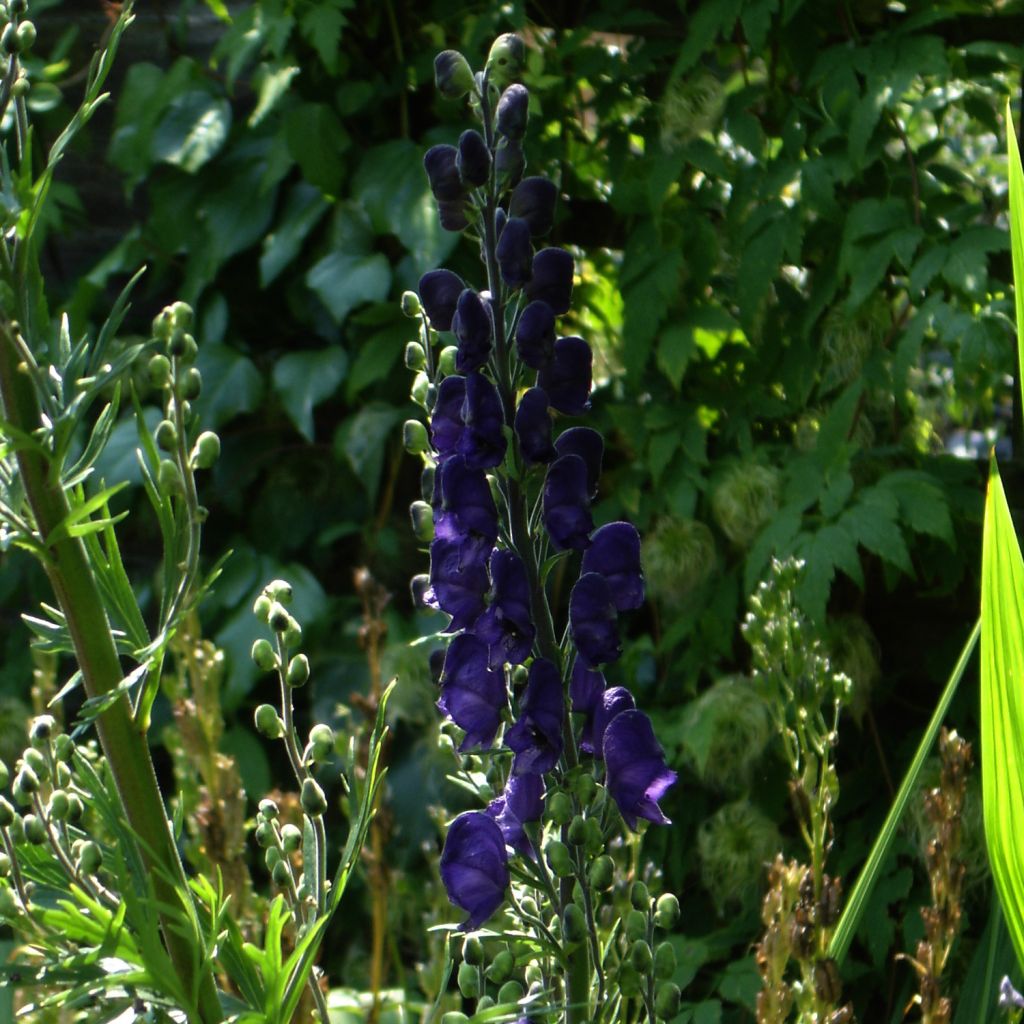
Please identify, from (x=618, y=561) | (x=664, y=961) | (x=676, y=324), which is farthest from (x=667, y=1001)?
(x=676, y=324)

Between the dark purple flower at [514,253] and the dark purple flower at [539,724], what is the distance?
0.20 m

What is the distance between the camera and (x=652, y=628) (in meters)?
2.34

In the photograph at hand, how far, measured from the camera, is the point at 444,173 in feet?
2.52

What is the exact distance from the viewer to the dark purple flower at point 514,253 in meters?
0.74

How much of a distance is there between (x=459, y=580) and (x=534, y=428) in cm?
9

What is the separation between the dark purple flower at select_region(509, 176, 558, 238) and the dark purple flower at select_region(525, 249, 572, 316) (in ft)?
0.06

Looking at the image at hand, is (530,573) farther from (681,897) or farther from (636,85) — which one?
(636,85)

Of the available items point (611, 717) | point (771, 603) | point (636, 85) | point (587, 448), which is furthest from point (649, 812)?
point (636, 85)

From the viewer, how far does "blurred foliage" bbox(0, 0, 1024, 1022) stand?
188cm

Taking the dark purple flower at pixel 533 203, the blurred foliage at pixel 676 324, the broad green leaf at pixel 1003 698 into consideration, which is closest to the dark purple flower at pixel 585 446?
the dark purple flower at pixel 533 203

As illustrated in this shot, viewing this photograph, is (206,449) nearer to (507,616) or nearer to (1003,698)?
→ (507,616)

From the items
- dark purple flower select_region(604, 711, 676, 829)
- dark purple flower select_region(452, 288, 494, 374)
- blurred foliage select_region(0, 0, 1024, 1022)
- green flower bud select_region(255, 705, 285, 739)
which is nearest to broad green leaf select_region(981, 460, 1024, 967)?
dark purple flower select_region(604, 711, 676, 829)

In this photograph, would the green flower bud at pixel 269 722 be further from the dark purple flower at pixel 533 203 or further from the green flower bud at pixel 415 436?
the dark purple flower at pixel 533 203

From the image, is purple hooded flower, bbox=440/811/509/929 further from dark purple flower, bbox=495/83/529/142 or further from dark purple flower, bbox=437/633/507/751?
dark purple flower, bbox=495/83/529/142
